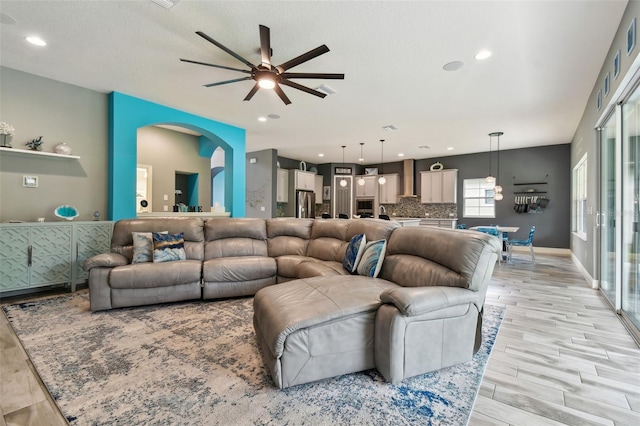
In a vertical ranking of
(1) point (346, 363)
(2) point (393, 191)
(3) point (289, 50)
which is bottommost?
(1) point (346, 363)

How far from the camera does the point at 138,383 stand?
6.04 ft

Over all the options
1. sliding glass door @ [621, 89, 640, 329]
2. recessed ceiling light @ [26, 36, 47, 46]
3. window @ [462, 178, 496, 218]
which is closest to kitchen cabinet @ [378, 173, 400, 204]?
window @ [462, 178, 496, 218]

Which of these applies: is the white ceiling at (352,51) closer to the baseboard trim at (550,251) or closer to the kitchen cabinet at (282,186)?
the baseboard trim at (550,251)

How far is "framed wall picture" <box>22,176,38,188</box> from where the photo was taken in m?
3.79

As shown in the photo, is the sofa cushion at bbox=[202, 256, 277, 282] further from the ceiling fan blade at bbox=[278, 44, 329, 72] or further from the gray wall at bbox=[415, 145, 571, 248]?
the gray wall at bbox=[415, 145, 571, 248]

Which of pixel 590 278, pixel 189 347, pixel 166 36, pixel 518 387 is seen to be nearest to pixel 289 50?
pixel 166 36

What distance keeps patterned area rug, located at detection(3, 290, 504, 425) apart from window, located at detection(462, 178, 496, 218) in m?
6.77

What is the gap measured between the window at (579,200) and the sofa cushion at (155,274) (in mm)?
6392

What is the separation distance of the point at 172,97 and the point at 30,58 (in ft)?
5.11

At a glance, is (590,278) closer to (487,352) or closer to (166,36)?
(487,352)

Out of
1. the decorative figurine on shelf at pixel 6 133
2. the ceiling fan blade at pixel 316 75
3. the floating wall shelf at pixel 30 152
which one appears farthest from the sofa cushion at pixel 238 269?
the decorative figurine on shelf at pixel 6 133

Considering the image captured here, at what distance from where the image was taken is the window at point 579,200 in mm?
5328

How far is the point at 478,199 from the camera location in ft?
28.5

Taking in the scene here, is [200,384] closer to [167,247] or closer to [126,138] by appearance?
[167,247]
